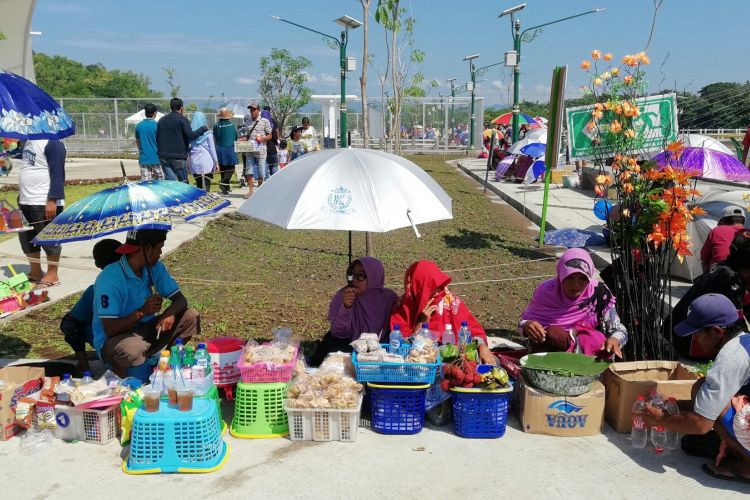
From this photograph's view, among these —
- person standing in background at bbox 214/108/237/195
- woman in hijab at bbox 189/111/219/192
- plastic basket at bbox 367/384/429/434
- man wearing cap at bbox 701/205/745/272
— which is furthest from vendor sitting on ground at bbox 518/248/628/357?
person standing in background at bbox 214/108/237/195

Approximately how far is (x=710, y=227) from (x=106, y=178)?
678 inches

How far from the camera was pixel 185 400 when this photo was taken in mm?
3812

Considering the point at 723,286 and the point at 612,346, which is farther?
the point at 723,286

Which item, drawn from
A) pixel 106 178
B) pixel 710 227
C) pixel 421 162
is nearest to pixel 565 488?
pixel 710 227

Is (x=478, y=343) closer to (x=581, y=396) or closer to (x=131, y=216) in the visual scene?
(x=581, y=396)

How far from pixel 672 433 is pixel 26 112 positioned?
4.35 m

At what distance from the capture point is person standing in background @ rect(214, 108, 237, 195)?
14.2 meters

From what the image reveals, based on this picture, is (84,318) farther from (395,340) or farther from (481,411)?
(481,411)

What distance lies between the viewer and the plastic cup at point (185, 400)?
381cm

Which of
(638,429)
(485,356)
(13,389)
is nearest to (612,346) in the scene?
(638,429)

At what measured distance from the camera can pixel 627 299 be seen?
491 cm

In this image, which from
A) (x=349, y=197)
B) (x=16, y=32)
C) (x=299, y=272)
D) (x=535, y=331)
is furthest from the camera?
(x=299, y=272)

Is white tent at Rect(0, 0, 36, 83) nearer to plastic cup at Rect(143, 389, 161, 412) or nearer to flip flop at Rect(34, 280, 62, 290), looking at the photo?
flip flop at Rect(34, 280, 62, 290)

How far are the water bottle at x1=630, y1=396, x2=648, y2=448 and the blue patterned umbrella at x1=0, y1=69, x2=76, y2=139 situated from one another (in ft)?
13.0
